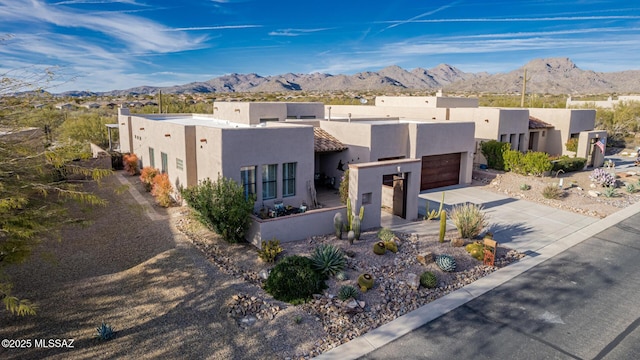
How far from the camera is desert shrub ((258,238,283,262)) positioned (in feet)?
45.1

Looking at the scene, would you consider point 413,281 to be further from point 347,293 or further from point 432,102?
point 432,102

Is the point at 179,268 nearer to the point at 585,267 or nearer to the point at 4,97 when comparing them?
the point at 4,97

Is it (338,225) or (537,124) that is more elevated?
(537,124)

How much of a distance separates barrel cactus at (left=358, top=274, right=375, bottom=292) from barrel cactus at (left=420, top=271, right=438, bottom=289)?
165 cm

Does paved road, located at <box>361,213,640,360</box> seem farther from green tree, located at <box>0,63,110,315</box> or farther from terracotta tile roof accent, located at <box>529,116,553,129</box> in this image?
terracotta tile roof accent, located at <box>529,116,553,129</box>

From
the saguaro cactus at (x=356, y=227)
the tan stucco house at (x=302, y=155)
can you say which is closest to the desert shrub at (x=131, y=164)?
the tan stucco house at (x=302, y=155)

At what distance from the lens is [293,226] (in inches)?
607

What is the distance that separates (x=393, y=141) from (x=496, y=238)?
8.66 meters

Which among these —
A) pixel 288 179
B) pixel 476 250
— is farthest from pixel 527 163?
pixel 288 179

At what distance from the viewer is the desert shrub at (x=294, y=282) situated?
11.7m

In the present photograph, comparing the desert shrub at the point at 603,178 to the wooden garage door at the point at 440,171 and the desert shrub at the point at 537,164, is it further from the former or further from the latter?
the wooden garage door at the point at 440,171

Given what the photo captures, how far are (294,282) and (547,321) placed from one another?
699 cm

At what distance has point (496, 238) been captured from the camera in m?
17.0

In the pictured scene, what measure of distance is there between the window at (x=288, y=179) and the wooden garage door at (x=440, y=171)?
31.6 ft
